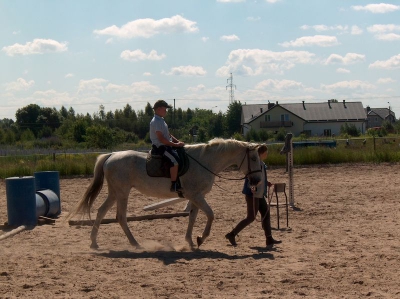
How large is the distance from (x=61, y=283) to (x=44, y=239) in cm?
358

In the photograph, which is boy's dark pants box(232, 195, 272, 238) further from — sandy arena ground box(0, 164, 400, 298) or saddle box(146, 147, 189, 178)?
saddle box(146, 147, 189, 178)

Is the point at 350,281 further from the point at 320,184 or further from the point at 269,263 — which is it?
the point at 320,184

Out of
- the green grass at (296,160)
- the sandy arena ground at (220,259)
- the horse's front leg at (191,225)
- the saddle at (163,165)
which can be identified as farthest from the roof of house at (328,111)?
the saddle at (163,165)

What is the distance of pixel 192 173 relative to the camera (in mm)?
9156

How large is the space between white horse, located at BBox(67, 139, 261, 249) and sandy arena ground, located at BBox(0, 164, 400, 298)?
644mm

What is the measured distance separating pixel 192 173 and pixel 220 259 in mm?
1708

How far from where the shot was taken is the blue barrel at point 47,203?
476 inches

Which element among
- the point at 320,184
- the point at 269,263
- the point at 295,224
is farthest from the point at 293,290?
the point at 320,184

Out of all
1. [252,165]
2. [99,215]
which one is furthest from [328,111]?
[99,215]

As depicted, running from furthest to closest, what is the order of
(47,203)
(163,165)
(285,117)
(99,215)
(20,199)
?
(285,117) < (47,203) < (20,199) < (99,215) < (163,165)

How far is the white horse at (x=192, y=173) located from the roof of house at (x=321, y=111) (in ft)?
241

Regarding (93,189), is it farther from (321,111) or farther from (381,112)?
(381,112)

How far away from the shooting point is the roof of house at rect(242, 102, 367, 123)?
8225 cm

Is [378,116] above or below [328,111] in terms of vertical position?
below
